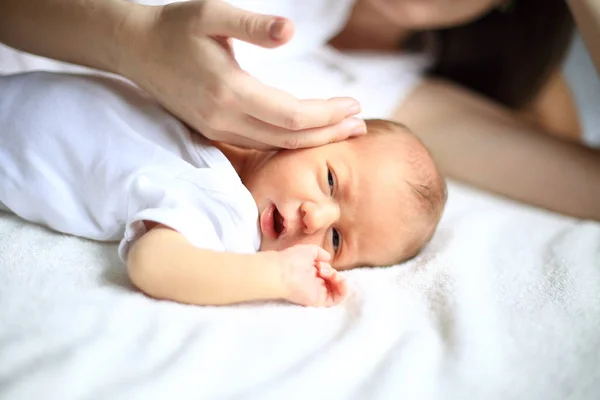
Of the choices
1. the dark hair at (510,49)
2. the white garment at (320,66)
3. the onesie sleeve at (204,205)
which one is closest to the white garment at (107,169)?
the onesie sleeve at (204,205)

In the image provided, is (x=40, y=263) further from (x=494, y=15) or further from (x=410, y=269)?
(x=494, y=15)

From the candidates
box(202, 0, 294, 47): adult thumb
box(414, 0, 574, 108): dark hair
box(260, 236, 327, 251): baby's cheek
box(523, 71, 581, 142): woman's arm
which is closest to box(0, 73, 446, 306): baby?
box(260, 236, 327, 251): baby's cheek

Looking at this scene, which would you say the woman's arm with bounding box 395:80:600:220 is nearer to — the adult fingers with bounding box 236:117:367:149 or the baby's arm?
the adult fingers with bounding box 236:117:367:149

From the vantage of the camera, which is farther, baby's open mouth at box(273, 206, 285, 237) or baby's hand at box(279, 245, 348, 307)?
baby's open mouth at box(273, 206, 285, 237)

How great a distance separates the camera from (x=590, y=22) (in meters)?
1.20

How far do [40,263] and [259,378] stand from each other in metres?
0.35

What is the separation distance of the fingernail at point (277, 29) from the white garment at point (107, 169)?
0.24 m

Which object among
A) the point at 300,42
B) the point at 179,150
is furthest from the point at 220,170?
the point at 300,42

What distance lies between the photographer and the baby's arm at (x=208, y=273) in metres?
0.73

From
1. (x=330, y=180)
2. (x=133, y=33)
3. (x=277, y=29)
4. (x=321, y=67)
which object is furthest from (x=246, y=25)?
(x=321, y=67)

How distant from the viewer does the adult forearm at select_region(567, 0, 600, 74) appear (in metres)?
1.18

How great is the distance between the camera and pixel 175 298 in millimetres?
749

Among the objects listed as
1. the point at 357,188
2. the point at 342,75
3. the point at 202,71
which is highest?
the point at 202,71

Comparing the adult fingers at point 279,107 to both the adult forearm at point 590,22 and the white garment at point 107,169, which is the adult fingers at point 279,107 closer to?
the white garment at point 107,169
